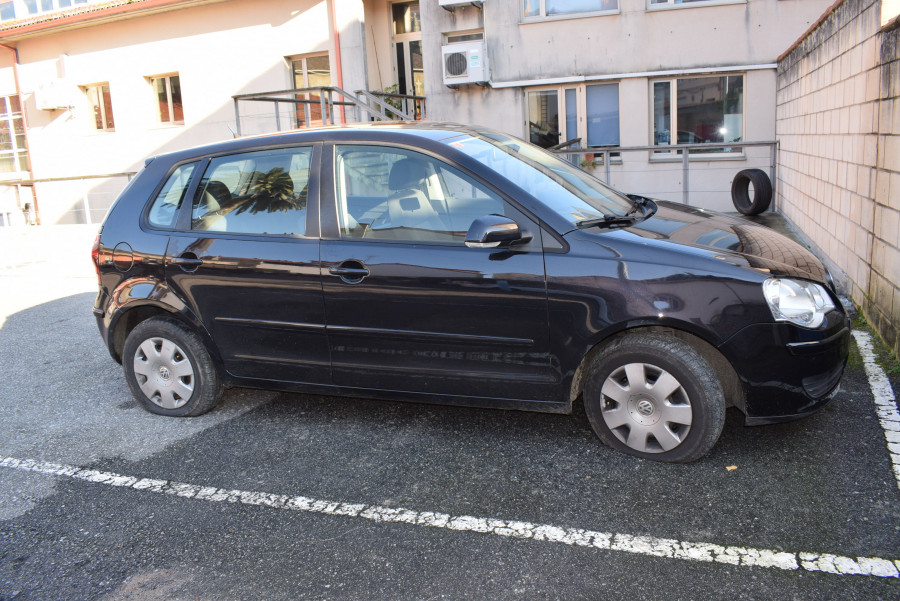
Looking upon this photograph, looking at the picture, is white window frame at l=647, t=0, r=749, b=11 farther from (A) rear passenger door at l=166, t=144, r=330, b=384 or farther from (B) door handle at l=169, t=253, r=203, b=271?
(B) door handle at l=169, t=253, r=203, b=271

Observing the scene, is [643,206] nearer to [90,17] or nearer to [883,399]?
[883,399]

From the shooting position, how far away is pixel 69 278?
11258mm

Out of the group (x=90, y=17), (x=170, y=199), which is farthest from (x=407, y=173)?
(x=90, y=17)

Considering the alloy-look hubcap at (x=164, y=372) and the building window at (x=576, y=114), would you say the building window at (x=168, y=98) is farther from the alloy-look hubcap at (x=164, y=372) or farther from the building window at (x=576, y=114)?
the alloy-look hubcap at (x=164, y=372)

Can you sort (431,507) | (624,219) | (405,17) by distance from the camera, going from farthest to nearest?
(405,17) → (624,219) → (431,507)

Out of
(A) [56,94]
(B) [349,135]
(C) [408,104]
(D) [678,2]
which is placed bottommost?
(B) [349,135]

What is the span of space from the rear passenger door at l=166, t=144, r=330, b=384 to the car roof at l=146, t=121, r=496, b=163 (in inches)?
2.4

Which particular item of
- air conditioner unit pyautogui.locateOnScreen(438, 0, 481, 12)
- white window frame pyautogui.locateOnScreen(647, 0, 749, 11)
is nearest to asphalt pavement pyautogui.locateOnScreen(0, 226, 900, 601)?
white window frame pyautogui.locateOnScreen(647, 0, 749, 11)

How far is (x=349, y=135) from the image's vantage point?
420 cm

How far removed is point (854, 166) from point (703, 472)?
3882 mm

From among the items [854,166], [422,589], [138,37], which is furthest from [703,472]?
[138,37]

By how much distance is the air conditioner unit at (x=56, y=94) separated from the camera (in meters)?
21.1

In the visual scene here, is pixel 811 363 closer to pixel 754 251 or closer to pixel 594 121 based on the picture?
pixel 754 251

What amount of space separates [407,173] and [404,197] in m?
0.13
